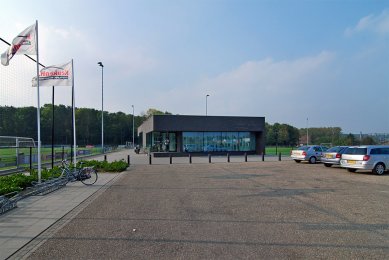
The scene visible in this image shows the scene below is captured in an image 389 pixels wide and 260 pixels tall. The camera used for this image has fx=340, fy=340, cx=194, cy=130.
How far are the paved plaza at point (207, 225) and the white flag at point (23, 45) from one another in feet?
16.6

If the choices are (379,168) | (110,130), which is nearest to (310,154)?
(379,168)

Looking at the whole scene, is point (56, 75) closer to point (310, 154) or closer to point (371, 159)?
point (371, 159)

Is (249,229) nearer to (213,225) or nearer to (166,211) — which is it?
(213,225)

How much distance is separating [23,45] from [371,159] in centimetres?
1664

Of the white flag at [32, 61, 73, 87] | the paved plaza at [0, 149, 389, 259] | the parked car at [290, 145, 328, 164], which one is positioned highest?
the white flag at [32, 61, 73, 87]

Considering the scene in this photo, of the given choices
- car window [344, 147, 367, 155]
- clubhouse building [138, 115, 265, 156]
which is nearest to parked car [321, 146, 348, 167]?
car window [344, 147, 367, 155]

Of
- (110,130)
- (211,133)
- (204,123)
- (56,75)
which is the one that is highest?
(110,130)

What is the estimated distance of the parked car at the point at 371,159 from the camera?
57.1ft

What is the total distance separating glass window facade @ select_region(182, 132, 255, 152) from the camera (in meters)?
41.7

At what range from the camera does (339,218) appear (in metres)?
7.64

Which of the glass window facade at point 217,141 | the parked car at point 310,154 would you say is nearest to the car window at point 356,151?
the parked car at point 310,154

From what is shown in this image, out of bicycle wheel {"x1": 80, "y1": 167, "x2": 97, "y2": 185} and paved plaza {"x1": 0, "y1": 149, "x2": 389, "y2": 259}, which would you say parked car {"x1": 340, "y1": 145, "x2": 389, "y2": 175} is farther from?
bicycle wheel {"x1": 80, "y1": 167, "x2": 97, "y2": 185}

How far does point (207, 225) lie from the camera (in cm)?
700

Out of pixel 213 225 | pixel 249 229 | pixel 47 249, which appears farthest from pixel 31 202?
pixel 249 229
